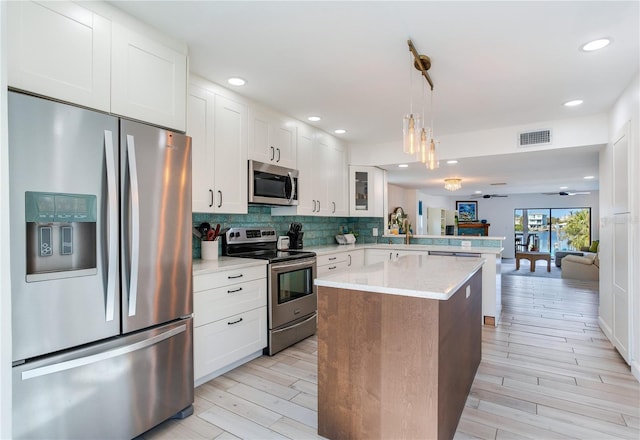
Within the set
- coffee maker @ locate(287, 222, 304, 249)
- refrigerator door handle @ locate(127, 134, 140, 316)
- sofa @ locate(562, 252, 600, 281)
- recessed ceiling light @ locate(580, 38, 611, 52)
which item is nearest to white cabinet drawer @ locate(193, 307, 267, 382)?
refrigerator door handle @ locate(127, 134, 140, 316)

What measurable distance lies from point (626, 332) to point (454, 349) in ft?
6.66

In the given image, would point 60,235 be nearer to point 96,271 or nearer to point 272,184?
point 96,271

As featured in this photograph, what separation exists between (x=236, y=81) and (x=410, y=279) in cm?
215

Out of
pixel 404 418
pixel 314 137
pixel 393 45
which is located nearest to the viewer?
pixel 404 418

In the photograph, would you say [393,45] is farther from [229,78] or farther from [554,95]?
[554,95]

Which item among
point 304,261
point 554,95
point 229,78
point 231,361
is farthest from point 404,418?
point 554,95

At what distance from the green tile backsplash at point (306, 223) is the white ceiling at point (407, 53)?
1.20 m

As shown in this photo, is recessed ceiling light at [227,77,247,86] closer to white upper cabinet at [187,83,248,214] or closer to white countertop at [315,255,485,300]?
white upper cabinet at [187,83,248,214]

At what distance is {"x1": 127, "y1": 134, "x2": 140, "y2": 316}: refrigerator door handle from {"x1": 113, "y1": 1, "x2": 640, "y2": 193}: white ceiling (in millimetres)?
847

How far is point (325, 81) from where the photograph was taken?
2873 millimetres

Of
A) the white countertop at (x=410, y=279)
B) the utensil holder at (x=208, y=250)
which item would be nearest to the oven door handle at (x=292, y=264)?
the utensil holder at (x=208, y=250)

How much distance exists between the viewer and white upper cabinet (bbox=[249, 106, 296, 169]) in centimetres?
335

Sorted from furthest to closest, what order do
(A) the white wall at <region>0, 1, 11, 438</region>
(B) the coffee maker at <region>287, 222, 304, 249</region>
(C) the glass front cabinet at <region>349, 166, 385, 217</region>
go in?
(C) the glass front cabinet at <region>349, 166, 385, 217</region> < (B) the coffee maker at <region>287, 222, 304, 249</region> < (A) the white wall at <region>0, 1, 11, 438</region>

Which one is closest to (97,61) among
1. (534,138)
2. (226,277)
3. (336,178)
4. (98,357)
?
(98,357)
